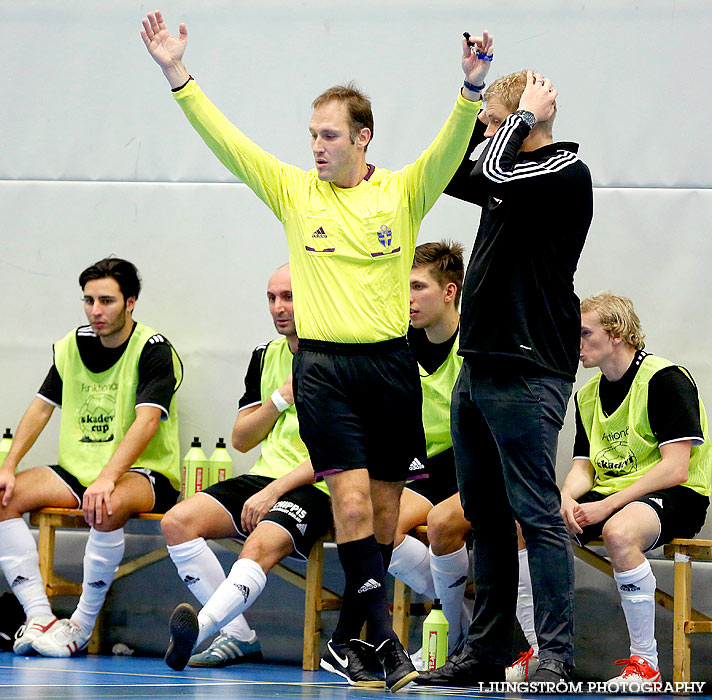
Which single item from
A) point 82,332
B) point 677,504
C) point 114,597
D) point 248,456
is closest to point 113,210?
point 82,332

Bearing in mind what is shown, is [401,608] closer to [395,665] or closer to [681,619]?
[681,619]

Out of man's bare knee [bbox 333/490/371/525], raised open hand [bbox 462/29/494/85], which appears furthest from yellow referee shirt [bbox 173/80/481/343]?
man's bare knee [bbox 333/490/371/525]

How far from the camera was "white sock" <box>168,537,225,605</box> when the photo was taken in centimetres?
464

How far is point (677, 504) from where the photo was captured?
432cm

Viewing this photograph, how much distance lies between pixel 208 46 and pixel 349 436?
292cm

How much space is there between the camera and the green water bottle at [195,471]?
5348 millimetres

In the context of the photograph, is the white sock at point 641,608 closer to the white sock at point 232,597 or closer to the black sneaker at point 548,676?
the black sneaker at point 548,676

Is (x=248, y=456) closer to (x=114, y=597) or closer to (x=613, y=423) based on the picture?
(x=114, y=597)

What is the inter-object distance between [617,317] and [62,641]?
2657 millimetres

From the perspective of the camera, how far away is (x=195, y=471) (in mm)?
5367

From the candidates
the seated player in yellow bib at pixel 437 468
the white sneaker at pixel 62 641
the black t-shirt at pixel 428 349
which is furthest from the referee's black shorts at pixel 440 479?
the white sneaker at pixel 62 641

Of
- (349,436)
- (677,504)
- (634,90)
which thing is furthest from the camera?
(634,90)

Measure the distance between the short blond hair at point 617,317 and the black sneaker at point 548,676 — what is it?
1550 mm

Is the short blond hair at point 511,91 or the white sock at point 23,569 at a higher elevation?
the short blond hair at point 511,91
